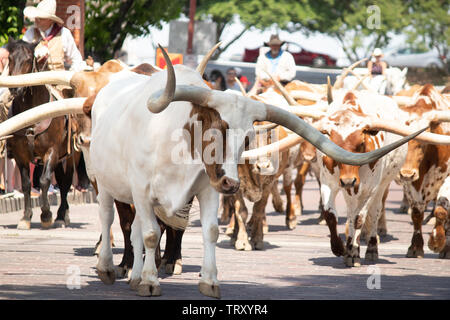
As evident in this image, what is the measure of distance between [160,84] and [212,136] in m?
0.86

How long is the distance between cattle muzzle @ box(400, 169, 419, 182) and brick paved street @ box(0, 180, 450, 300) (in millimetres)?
918

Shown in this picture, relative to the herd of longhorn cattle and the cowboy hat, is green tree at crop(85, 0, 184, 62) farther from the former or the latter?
the herd of longhorn cattle

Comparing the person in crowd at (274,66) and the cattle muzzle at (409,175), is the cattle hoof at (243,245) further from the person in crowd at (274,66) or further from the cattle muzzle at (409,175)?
the person in crowd at (274,66)

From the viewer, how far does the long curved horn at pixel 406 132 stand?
897 centimetres

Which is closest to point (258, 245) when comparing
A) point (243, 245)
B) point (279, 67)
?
point (243, 245)

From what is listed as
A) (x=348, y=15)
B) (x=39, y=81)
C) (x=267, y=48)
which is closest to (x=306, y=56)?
(x=348, y=15)

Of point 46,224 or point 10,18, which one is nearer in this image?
point 46,224

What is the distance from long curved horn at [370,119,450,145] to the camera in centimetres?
897

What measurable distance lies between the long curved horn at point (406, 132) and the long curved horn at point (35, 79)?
318cm

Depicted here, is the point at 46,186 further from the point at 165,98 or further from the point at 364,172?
the point at 165,98

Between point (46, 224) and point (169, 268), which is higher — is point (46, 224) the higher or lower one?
the lower one

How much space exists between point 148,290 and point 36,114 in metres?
1.93

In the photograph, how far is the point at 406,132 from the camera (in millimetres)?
9188
